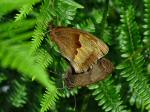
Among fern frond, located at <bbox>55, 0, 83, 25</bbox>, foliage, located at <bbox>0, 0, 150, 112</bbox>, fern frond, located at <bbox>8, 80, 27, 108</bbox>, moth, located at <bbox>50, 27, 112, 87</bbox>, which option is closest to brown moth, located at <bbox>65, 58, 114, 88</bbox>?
moth, located at <bbox>50, 27, 112, 87</bbox>

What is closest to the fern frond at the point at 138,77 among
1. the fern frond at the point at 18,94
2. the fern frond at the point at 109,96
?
the fern frond at the point at 109,96

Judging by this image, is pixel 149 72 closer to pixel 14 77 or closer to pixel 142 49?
pixel 142 49

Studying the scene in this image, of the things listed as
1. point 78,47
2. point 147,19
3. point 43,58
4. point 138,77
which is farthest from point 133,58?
point 43,58

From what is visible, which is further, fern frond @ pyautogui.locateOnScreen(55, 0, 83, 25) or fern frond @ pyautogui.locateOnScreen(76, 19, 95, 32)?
fern frond @ pyautogui.locateOnScreen(76, 19, 95, 32)

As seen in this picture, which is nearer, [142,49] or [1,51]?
[1,51]

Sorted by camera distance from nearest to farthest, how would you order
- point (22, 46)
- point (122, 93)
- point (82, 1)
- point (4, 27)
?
point (22, 46) → point (4, 27) → point (122, 93) → point (82, 1)

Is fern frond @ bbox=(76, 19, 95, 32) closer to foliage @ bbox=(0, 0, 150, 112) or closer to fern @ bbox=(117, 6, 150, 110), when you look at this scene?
foliage @ bbox=(0, 0, 150, 112)

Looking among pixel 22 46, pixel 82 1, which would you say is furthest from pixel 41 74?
pixel 82 1

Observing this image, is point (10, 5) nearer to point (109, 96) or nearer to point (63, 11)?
point (63, 11)
